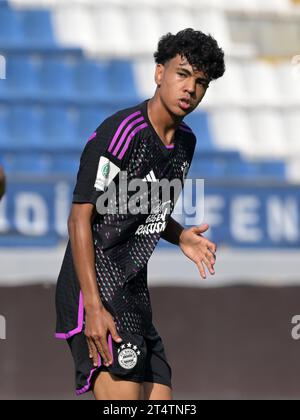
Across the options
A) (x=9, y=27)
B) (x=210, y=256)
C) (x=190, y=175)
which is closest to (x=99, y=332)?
(x=210, y=256)

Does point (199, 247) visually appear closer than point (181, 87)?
No

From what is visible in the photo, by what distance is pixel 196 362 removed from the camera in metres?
6.92

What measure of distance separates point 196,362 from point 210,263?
3.23 m

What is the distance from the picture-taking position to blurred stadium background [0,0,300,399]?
686 cm

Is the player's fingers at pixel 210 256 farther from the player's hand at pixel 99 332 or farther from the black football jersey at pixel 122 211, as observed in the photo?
the player's hand at pixel 99 332

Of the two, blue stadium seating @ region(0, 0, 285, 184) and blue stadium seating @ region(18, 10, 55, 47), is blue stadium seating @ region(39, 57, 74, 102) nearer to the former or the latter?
blue stadium seating @ region(0, 0, 285, 184)

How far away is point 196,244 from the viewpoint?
3887mm

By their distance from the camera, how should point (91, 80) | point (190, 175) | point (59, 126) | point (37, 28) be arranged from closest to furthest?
point (190, 175) < point (59, 126) < point (91, 80) < point (37, 28)

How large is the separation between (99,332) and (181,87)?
2.97 feet

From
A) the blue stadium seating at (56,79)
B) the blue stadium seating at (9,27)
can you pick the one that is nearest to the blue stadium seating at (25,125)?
the blue stadium seating at (56,79)

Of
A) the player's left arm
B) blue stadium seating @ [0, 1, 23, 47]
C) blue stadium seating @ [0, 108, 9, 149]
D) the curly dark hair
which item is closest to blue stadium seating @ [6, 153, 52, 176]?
blue stadium seating @ [0, 108, 9, 149]

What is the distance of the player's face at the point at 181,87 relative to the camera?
3602 mm

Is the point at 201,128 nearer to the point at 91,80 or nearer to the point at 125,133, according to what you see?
the point at 91,80
